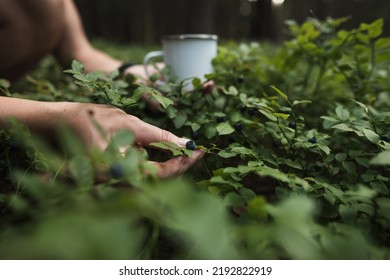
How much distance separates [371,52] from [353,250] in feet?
3.57

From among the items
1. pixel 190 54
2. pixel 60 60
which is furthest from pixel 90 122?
pixel 60 60

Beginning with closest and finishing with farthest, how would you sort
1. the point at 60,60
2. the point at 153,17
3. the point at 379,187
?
the point at 379,187 < the point at 60,60 < the point at 153,17

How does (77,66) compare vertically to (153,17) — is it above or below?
above

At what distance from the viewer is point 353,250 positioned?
507mm

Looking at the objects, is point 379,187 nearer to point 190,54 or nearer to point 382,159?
point 382,159

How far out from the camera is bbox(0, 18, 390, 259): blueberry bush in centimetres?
40

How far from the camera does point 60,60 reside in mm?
2146

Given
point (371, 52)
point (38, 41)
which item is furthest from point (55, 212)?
point (38, 41)

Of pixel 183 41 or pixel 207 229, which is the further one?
pixel 183 41

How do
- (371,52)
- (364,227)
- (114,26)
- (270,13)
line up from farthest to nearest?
(114,26) < (270,13) < (371,52) < (364,227)

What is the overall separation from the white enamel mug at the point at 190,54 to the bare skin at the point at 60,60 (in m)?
0.22

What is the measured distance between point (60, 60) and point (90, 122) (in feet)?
5.42

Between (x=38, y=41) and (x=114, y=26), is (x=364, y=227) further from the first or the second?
(x=114, y=26)

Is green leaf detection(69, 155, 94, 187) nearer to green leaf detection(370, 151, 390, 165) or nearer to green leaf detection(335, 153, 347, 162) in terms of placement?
green leaf detection(370, 151, 390, 165)
